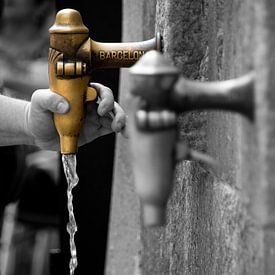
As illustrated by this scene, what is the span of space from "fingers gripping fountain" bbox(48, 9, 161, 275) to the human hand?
0.02m

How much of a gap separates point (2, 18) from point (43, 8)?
0.49 feet

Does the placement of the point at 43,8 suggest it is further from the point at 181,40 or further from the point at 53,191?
the point at 181,40

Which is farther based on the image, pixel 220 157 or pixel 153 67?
pixel 220 157

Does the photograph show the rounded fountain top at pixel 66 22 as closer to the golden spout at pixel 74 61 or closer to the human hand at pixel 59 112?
the golden spout at pixel 74 61

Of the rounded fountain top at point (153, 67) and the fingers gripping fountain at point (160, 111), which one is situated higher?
the rounded fountain top at point (153, 67)

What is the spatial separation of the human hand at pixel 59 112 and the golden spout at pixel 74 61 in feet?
0.06

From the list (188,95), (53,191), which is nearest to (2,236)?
(53,191)

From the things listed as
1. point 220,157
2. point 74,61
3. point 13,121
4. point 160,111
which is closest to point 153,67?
point 160,111

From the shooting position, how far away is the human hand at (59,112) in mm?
1148

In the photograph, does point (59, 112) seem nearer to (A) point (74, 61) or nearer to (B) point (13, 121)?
(A) point (74, 61)

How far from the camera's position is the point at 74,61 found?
1123mm

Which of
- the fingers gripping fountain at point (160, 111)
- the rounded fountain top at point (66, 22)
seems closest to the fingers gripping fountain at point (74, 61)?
the rounded fountain top at point (66, 22)

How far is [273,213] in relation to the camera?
703 mm

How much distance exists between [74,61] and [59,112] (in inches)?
3.2
